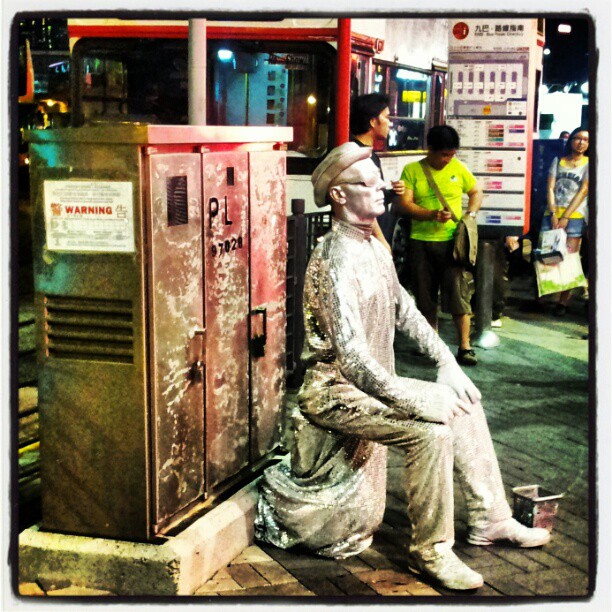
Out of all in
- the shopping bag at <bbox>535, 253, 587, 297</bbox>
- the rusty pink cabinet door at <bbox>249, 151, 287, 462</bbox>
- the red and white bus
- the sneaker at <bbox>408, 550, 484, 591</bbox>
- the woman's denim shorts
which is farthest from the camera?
the woman's denim shorts

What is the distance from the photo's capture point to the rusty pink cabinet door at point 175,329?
382 cm

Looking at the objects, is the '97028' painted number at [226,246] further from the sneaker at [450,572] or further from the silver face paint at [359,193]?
the sneaker at [450,572]

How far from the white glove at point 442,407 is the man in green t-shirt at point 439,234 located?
3774mm

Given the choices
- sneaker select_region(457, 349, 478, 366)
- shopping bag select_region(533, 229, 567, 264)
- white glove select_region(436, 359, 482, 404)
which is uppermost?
shopping bag select_region(533, 229, 567, 264)

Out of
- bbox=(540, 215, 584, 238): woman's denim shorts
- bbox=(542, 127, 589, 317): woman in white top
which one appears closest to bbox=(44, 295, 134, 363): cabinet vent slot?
bbox=(540, 215, 584, 238): woman's denim shorts

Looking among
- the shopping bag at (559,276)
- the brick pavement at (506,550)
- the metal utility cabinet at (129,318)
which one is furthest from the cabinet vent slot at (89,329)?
the shopping bag at (559,276)

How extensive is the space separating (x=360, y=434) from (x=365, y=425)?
0.06 meters

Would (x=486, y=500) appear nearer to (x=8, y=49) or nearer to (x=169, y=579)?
(x=169, y=579)

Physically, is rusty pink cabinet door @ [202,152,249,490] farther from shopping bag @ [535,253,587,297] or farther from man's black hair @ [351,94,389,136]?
shopping bag @ [535,253,587,297]

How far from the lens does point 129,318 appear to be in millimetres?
3836

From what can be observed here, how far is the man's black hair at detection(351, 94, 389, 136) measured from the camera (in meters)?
6.48

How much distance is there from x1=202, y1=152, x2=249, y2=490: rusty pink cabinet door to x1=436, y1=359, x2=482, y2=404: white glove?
99cm

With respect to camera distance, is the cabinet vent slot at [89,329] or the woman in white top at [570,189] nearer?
the cabinet vent slot at [89,329]

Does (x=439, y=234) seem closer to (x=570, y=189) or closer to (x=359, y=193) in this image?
(x=570, y=189)
